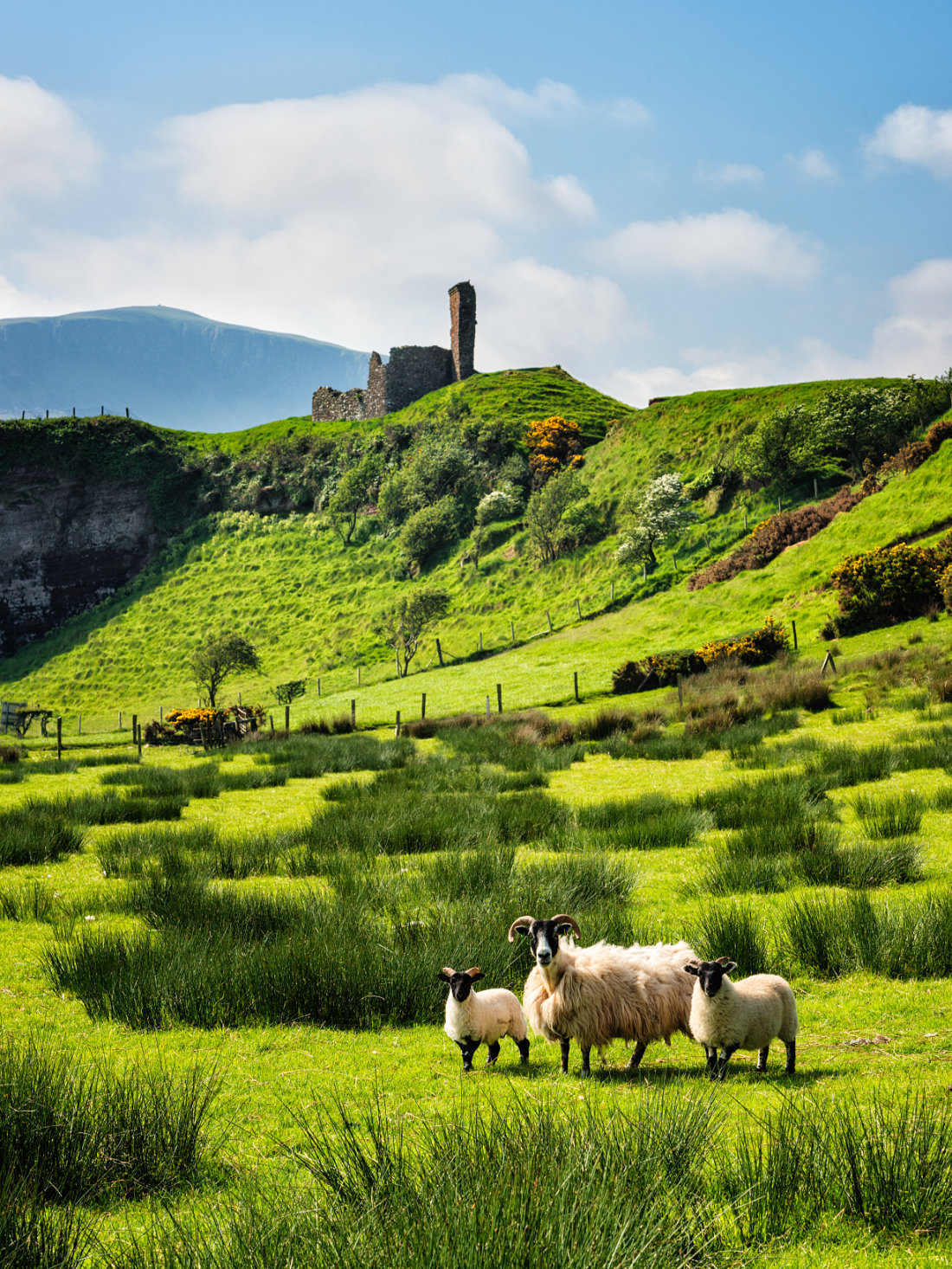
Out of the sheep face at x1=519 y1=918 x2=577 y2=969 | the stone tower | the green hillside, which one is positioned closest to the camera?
the sheep face at x1=519 y1=918 x2=577 y2=969

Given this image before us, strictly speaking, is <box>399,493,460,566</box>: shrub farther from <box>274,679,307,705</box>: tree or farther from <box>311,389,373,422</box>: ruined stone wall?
<box>311,389,373,422</box>: ruined stone wall

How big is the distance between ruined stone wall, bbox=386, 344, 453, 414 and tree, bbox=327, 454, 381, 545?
1869 centimetres

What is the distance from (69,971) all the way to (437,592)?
5065 cm

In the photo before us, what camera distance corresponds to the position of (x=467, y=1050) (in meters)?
5.71

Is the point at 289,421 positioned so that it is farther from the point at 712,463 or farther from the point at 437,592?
the point at 712,463

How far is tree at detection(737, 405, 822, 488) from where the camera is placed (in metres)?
49.9

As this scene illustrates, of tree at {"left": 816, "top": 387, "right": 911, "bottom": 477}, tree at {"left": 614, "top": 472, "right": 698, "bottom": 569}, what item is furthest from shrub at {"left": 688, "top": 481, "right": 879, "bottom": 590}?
tree at {"left": 614, "top": 472, "right": 698, "bottom": 569}

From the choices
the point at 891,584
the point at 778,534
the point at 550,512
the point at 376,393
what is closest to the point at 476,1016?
the point at 891,584

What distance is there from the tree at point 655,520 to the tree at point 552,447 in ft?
50.1

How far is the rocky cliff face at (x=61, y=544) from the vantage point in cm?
7912

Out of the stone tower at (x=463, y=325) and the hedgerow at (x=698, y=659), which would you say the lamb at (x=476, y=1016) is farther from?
the stone tower at (x=463, y=325)

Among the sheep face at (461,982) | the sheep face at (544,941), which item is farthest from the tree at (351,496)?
the sheep face at (544,941)

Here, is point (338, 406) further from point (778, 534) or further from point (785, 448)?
point (778, 534)

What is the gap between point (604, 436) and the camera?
74.2 metres
